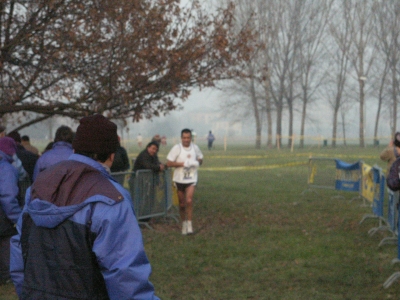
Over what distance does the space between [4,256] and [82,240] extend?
483 cm

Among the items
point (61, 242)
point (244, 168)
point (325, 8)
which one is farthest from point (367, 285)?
point (325, 8)

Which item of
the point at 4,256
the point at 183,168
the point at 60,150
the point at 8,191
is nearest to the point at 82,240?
the point at 8,191

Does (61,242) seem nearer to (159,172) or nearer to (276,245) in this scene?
(276,245)

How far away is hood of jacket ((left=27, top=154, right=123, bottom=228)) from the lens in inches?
110

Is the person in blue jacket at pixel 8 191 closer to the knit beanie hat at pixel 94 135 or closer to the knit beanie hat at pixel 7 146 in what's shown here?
the knit beanie hat at pixel 7 146

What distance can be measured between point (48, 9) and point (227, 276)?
558 cm

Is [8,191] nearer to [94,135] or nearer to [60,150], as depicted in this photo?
[60,150]

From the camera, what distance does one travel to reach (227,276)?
26.6ft

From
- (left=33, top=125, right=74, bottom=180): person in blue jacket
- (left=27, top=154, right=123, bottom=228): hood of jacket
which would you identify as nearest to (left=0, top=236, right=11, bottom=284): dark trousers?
(left=33, top=125, right=74, bottom=180): person in blue jacket

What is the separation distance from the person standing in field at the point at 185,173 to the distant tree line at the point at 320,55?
131 feet

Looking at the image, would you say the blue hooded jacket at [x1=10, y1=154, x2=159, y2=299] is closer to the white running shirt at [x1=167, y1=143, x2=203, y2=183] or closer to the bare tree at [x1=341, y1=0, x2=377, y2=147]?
the white running shirt at [x1=167, y1=143, x2=203, y2=183]

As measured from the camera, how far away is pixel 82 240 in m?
2.80

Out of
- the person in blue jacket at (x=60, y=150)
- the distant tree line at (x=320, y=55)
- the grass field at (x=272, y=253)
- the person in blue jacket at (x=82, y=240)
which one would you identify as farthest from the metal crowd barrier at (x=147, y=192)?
the distant tree line at (x=320, y=55)

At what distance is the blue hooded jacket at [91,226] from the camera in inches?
109
